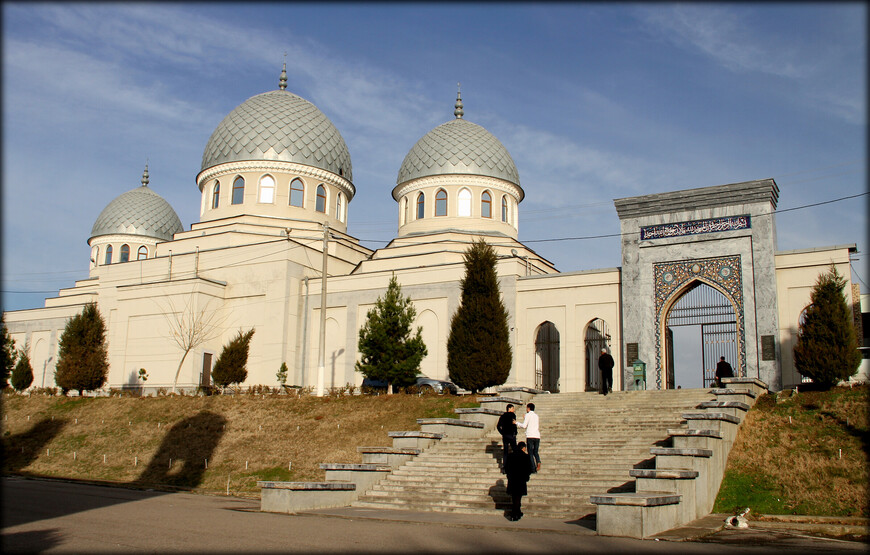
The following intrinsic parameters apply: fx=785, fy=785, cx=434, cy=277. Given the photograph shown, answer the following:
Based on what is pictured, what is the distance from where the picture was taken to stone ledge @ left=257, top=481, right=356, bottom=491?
1220 cm

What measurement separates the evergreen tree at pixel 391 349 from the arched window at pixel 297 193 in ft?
35.7

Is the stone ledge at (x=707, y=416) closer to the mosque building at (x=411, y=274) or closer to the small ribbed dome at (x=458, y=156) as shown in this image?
the mosque building at (x=411, y=274)

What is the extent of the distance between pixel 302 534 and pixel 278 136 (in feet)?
85.1

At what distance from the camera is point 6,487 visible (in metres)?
14.6

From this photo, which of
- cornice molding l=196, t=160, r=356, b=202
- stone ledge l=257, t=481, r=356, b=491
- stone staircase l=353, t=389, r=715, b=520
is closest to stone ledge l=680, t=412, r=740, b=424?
stone staircase l=353, t=389, r=715, b=520

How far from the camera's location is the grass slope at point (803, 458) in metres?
12.2

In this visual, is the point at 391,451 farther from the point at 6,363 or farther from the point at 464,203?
the point at 6,363

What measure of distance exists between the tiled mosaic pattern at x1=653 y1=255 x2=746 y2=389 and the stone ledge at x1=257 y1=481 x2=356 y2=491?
11.9 metres

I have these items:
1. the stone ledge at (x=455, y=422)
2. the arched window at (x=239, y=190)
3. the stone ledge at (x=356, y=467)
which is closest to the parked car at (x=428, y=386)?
the stone ledge at (x=455, y=422)

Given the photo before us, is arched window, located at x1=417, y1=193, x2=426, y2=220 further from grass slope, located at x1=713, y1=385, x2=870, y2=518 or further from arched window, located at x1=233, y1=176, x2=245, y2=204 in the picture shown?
grass slope, located at x1=713, y1=385, x2=870, y2=518

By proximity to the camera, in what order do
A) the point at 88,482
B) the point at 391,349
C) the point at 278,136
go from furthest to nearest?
the point at 278,136
the point at 391,349
the point at 88,482

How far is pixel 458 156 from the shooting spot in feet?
108

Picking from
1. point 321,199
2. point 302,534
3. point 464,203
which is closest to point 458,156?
point 464,203

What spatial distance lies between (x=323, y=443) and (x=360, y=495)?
535 cm
